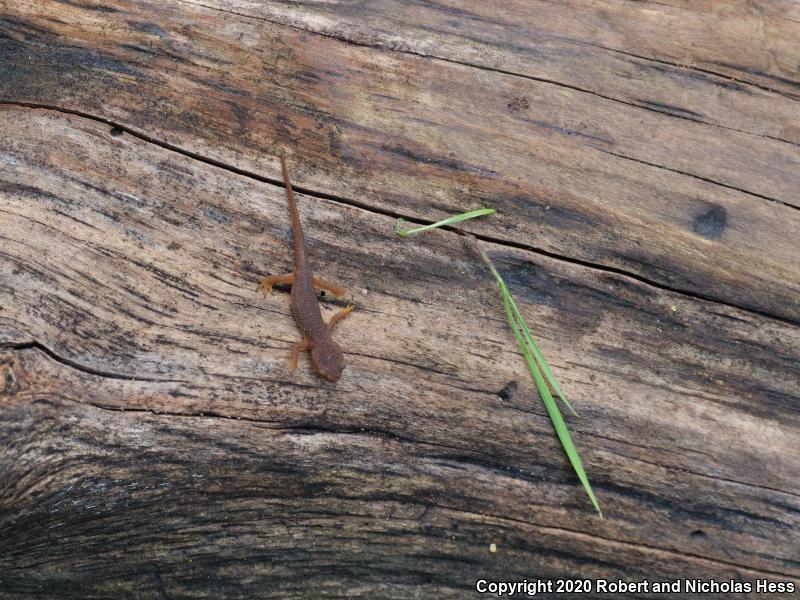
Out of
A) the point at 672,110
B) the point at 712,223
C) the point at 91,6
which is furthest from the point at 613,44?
the point at 91,6

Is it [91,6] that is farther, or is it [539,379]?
[91,6]

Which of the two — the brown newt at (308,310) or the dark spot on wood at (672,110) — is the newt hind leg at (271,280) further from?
the dark spot on wood at (672,110)

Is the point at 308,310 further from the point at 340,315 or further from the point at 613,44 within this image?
the point at 613,44

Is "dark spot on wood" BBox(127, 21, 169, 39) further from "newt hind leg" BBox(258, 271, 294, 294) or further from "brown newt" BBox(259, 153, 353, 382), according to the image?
"newt hind leg" BBox(258, 271, 294, 294)

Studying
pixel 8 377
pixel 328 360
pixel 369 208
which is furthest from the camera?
pixel 369 208

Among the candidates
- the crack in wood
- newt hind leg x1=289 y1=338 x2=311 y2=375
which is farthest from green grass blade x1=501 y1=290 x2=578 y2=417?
newt hind leg x1=289 y1=338 x2=311 y2=375

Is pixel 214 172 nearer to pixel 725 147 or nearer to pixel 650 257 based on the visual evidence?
pixel 650 257
